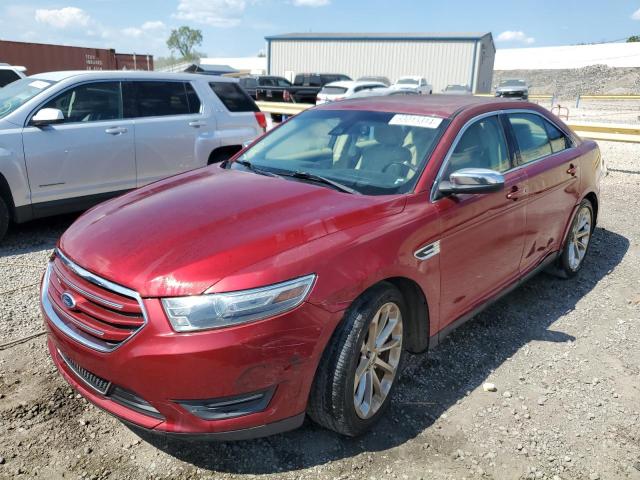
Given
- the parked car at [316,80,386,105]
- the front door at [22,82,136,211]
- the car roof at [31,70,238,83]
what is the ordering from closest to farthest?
the front door at [22,82,136,211] → the car roof at [31,70,238,83] → the parked car at [316,80,386,105]

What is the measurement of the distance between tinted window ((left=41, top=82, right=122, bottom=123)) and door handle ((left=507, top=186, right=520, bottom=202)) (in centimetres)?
454

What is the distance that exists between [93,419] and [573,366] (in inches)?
118

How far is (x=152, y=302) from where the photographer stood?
226 centimetres

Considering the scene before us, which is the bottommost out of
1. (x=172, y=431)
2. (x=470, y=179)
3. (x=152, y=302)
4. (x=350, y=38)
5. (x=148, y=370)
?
(x=172, y=431)

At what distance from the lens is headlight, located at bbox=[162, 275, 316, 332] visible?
222 cm

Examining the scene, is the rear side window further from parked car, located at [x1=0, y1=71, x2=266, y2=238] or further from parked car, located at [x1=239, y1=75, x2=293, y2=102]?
parked car, located at [x1=239, y1=75, x2=293, y2=102]

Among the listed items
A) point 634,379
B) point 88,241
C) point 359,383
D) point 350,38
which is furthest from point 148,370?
point 350,38

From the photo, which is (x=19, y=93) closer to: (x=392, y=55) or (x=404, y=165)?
(x=404, y=165)

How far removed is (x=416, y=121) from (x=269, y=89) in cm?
2552

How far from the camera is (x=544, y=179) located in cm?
421

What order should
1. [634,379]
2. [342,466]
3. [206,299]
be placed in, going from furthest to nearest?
[634,379]
[342,466]
[206,299]

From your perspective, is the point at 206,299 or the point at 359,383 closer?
the point at 206,299

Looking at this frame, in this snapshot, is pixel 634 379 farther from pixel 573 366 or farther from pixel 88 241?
pixel 88 241

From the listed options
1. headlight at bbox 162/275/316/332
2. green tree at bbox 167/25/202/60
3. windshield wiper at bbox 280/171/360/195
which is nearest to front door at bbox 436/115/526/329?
windshield wiper at bbox 280/171/360/195
